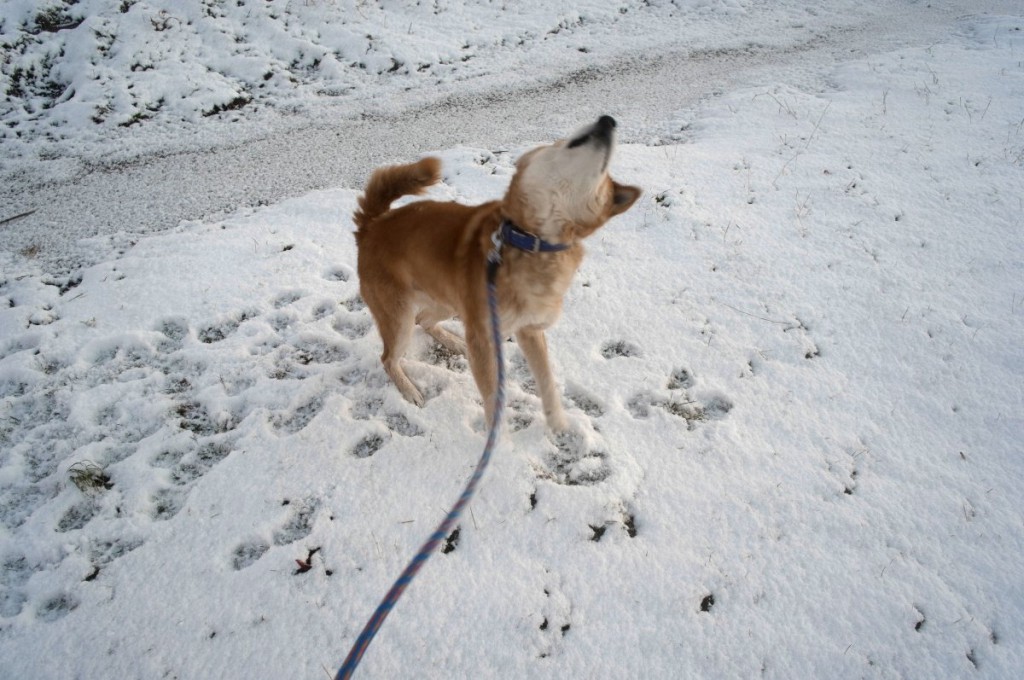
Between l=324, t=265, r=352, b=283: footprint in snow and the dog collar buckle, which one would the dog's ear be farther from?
l=324, t=265, r=352, b=283: footprint in snow

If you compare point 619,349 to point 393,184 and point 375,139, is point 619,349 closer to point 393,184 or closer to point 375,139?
point 393,184

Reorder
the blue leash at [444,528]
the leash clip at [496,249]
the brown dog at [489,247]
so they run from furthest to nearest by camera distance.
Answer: the leash clip at [496,249]
the brown dog at [489,247]
the blue leash at [444,528]

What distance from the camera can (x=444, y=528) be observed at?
1.58m

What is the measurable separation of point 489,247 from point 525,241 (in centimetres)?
27

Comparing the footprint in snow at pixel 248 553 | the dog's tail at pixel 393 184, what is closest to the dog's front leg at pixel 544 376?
the dog's tail at pixel 393 184

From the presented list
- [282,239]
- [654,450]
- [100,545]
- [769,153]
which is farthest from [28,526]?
[769,153]

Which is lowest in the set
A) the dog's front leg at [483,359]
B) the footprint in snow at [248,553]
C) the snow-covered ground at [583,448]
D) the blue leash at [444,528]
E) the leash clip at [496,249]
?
the footprint in snow at [248,553]

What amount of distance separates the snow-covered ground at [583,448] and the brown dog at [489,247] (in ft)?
1.75

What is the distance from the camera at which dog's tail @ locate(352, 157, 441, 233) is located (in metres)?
Answer: 2.82

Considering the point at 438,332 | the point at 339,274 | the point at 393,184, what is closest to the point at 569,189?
the point at 393,184

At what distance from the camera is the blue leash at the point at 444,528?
1.43 m

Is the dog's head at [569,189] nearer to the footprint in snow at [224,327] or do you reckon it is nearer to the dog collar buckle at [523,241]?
the dog collar buckle at [523,241]

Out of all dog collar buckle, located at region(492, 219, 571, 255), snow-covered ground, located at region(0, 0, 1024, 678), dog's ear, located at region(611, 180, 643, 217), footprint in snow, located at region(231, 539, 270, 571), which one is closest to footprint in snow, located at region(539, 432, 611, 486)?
snow-covered ground, located at region(0, 0, 1024, 678)

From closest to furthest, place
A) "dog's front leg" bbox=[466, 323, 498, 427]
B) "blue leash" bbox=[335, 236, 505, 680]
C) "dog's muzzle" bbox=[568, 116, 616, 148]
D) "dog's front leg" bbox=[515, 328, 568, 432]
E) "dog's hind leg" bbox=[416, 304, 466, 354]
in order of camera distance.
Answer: "blue leash" bbox=[335, 236, 505, 680]
"dog's muzzle" bbox=[568, 116, 616, 148]
"dog's front leg" bbox=[466, 323, 498, 427]
"dog's front leg" bbox=[515, 328, 568, 432]
"dog's hind leg" bbox=[416, 304, 466, 354]
